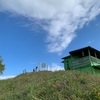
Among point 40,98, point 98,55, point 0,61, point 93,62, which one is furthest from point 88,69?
point 40,98

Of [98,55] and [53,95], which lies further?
[98,55]

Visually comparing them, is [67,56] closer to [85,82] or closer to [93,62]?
[93,62]

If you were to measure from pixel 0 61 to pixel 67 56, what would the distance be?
53.6ft

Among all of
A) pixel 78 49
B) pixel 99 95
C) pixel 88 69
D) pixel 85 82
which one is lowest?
pixel 99 95

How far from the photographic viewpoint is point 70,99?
28.2ft

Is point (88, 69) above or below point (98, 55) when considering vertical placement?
below

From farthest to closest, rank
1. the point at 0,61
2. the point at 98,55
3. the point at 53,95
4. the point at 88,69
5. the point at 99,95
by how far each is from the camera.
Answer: the point at 0,61, the point at 98,55, the point at 88,69, the point at 53,95, the point at 99,95

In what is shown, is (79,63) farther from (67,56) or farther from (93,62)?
(67,56)

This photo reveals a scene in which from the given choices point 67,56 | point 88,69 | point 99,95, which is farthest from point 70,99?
point 67,56

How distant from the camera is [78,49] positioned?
35.2 m

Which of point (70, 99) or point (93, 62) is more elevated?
point (93, 62)

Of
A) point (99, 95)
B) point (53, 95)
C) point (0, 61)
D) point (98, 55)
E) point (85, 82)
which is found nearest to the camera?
point (99, 95)

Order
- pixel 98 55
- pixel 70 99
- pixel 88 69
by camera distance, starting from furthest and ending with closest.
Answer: pixel 98 55
pixel 88 69
pixel 70 99

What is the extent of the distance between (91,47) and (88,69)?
4.11m
